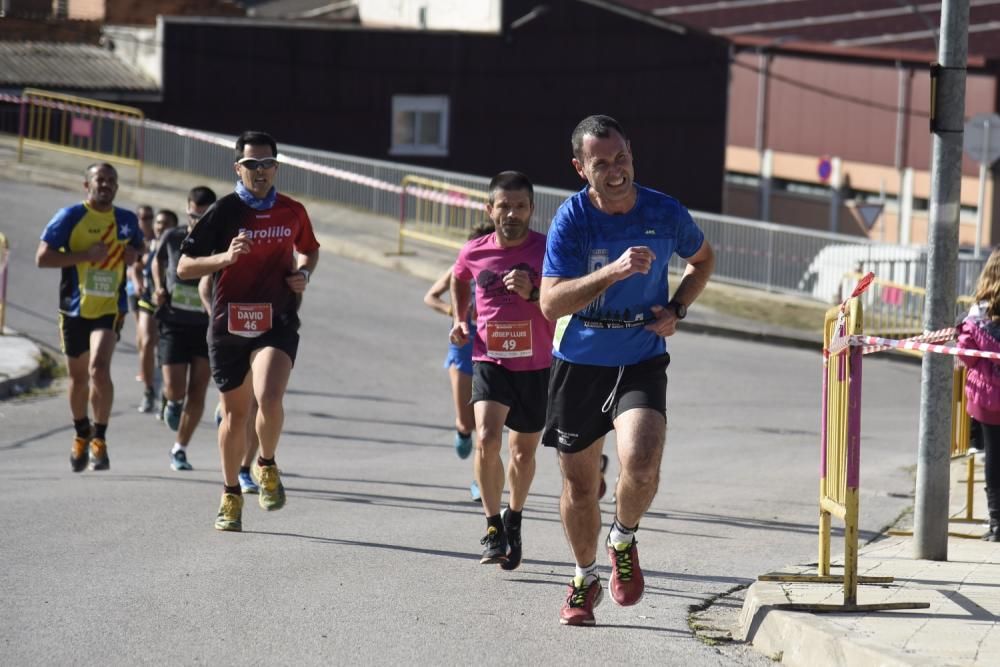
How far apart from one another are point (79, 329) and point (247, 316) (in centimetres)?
283

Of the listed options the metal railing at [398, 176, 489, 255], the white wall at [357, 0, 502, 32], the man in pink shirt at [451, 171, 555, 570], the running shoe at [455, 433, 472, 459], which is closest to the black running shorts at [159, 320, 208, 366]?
the running shoe at [455, 433, 472, 459]

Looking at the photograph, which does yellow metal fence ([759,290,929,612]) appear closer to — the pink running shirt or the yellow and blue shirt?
the pink running shirt

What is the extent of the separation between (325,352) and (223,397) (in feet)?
31.8

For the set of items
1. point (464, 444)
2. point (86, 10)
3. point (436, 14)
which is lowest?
point (464, 444)

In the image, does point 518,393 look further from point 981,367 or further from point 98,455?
point 98,455

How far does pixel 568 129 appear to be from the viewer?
1606 inches

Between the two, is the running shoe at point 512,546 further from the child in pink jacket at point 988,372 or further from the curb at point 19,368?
the curb at point 19,368

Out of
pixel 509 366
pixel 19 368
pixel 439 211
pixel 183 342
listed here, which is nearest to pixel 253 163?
pixel 509 366

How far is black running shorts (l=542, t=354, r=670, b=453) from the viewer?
6.52m

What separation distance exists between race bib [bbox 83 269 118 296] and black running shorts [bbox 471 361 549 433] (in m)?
3.67

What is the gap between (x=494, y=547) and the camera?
26.3 ft

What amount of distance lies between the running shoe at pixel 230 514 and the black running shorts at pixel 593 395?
106 inches

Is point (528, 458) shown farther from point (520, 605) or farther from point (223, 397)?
point (223, 397)

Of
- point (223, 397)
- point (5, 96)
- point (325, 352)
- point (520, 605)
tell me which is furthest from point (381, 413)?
point (5, 96)
